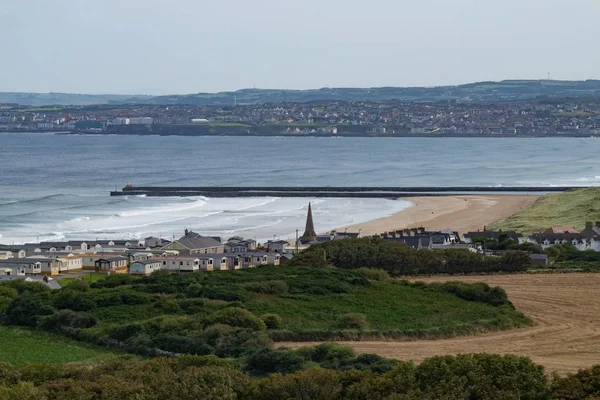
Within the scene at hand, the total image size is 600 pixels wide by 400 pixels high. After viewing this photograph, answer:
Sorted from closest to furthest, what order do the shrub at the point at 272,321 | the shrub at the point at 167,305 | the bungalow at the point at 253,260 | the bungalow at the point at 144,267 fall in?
the shrub at the point at 272,321 → the shrub at the point at 167,305 → the bungalow at the point at 144,267 → the bungalow at the point at 253,260

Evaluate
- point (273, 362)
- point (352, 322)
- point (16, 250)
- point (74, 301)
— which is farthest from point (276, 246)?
point (273, 362)

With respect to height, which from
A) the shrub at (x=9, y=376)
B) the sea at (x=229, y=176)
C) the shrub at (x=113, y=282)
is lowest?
the sea at (x=229, y=176)

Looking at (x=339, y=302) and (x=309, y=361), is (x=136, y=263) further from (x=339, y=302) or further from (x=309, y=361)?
(x=309, y=361)

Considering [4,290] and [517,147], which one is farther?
[517,147]

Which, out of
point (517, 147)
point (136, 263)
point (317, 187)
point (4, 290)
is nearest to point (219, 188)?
point (317, 187)

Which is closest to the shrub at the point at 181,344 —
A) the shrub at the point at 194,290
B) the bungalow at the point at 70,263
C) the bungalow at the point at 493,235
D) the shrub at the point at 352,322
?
the shrub at the point at 352,322

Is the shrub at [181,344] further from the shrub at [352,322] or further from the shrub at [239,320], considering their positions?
the shrub at [352,322]

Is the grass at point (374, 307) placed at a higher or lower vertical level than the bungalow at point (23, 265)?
higher
